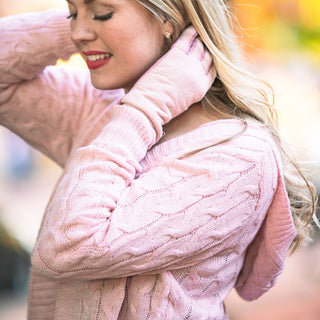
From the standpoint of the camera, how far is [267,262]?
151 centimetres

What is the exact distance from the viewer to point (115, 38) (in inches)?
54.4

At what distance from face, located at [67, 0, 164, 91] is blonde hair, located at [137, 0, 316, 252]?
0.04m

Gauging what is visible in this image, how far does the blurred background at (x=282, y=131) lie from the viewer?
337 cm

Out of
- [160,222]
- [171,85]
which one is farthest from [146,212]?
[171,85]

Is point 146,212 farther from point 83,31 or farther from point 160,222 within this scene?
point 83,31

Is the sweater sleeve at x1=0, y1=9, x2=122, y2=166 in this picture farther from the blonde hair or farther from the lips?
the blonde hair

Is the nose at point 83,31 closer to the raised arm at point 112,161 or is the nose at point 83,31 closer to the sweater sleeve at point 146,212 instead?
the raised arm at point 112,161

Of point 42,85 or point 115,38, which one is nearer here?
point 115,38

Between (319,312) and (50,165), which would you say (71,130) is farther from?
(50,165)

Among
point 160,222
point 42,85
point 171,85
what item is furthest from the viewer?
point 42,85

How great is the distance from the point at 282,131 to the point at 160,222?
2.16 meters

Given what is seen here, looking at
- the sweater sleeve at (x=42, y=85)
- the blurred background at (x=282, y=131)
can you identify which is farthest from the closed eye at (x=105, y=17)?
the blurred background at (x=282, y=131)

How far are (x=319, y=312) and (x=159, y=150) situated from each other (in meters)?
2.38

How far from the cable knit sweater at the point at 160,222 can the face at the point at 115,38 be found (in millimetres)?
132
